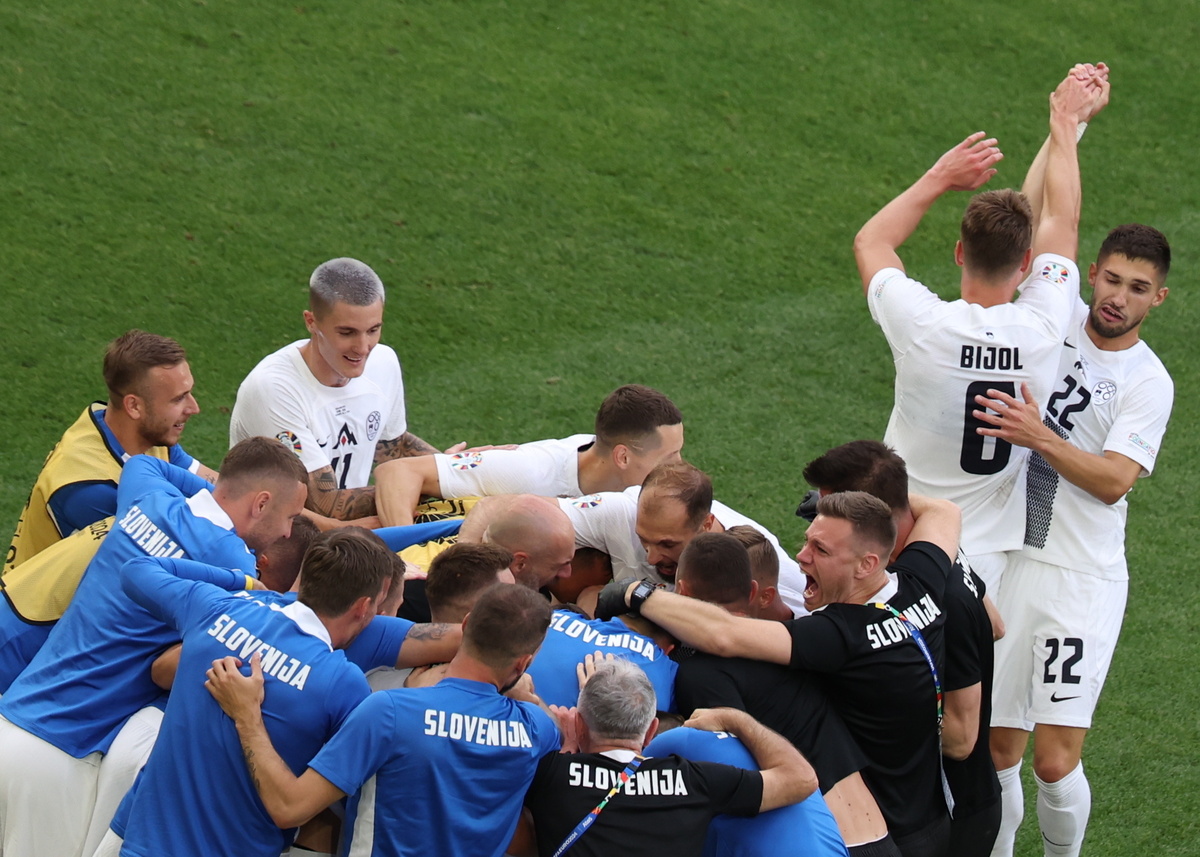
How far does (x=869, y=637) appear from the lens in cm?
345

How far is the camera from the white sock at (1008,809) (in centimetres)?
464

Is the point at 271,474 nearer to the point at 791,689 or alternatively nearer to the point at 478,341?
the point at 791,689

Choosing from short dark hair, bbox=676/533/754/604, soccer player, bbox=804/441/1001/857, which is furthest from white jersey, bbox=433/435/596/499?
short dark hair, bbox=676/533/754/604

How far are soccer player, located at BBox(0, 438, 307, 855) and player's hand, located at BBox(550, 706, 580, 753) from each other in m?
0.91

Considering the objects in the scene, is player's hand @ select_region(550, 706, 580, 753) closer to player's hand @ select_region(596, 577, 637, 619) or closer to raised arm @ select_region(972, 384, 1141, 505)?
player's hand @ select_region(596, 577, 637, 619)

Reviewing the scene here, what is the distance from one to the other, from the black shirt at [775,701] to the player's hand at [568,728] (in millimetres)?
308

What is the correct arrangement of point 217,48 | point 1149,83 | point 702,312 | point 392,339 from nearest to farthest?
1. point 392,339
2. point 702,312
3. point 217,48
4. point 1149,83

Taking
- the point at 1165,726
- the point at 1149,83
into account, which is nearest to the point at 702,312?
the point at 1165,726

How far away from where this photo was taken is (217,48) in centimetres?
906

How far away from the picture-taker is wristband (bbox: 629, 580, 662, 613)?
11.6ft

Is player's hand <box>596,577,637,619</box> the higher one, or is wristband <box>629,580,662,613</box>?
wristband <box>629,580,662,613</box>

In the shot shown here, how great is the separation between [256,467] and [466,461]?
995mm

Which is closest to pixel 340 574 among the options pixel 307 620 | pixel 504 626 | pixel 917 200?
pixel 307 620

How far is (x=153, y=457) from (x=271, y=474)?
510 mm
